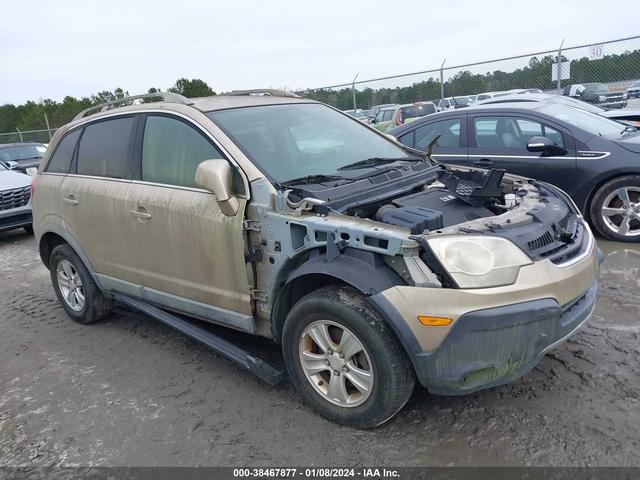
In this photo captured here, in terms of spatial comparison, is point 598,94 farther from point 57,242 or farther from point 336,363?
point 336,363

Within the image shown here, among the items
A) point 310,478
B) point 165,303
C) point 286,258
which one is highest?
point 286,258

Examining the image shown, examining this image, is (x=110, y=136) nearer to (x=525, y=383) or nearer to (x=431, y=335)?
(x=431, y=335)

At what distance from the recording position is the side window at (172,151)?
11.5 ft

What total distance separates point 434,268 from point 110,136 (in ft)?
9.60

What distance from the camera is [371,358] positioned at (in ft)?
8.78

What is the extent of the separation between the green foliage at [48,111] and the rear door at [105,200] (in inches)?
808

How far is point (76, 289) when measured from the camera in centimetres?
480

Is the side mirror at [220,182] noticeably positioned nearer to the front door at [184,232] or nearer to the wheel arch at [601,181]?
the front door at [184,232]

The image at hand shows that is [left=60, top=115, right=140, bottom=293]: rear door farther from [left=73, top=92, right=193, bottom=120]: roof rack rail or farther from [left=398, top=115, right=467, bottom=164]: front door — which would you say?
[left=398, top=115, right=467, bottom=164]: front door

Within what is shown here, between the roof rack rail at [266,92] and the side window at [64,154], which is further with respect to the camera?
the side window at [64,154]

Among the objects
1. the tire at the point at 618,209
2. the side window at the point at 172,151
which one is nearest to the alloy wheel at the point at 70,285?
the side window at the point at 172,151

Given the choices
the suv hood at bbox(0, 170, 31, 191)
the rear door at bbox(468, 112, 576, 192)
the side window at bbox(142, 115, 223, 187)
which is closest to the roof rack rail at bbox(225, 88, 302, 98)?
the side window at bbox(142, 115, 223, 187)

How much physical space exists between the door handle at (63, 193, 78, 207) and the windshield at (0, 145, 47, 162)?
37.9 feet

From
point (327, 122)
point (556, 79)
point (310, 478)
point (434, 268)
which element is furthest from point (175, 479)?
point (556, 79)
